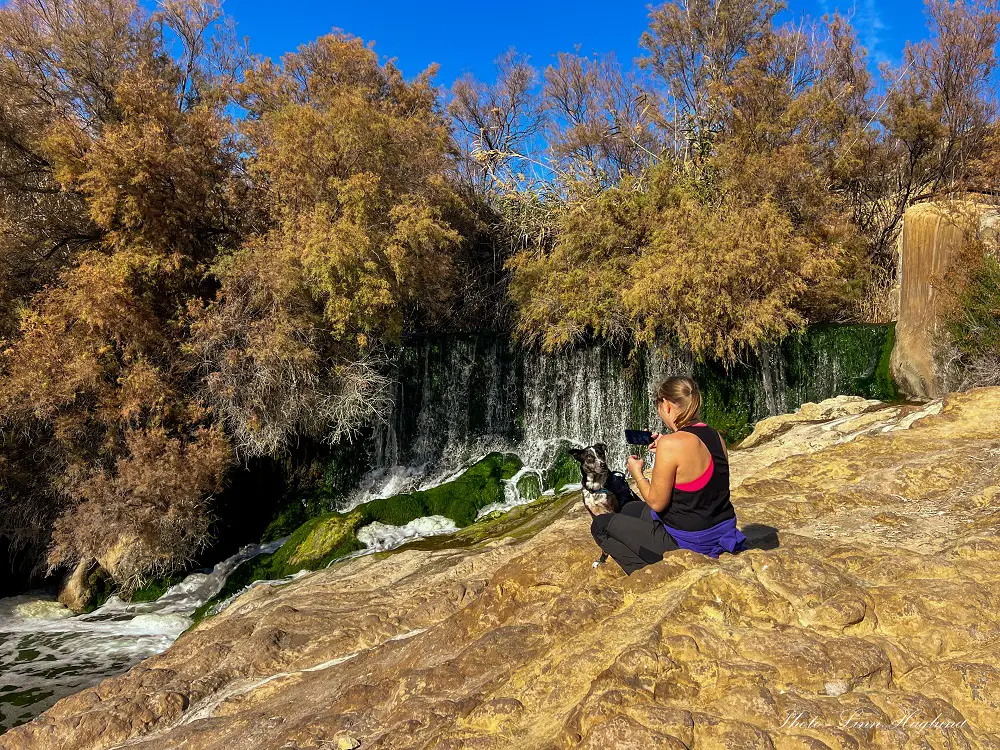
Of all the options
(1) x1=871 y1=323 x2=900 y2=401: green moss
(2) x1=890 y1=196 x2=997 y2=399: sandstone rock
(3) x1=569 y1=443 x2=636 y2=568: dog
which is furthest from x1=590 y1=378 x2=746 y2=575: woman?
(1) x1=871 y1=323 x2=900 y2=401: green moss

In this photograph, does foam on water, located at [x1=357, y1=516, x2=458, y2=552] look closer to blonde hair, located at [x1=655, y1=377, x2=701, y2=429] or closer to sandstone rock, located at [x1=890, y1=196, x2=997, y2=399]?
blonde hair, located at [x1=655, y1=377, x2=701, y2=429]

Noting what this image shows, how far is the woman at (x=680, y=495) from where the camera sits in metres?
3.36

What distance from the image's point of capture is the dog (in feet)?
13.4

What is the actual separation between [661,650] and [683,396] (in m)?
1.29

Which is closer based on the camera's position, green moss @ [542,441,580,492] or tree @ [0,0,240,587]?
tree @ [0,0,240,587]

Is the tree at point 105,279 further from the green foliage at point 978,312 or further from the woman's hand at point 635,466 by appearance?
the green foliage at point 978,312

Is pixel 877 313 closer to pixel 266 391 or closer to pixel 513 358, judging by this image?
pixel 513 358

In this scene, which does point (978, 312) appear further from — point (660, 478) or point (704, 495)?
point (660, 478)

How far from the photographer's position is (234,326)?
1160cm

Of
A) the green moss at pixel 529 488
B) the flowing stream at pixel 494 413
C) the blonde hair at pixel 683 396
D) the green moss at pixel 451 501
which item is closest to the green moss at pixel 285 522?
the flowing stream at pixel 494 413

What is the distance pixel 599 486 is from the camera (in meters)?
4.14

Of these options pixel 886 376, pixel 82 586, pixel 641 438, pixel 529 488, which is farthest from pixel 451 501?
pixel 886 376

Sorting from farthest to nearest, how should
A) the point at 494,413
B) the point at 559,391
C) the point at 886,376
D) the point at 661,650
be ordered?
1. the point at 494,413
2. the point at 559,391
3. the point at 886,376
4. the point at 661,650

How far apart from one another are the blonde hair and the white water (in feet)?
25.0
